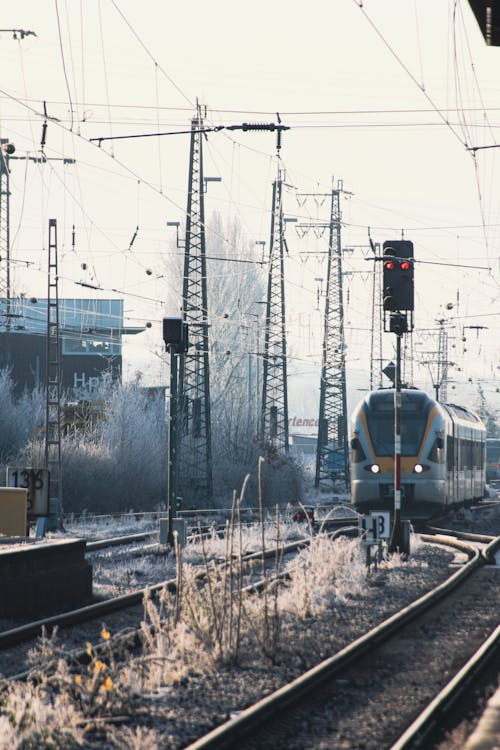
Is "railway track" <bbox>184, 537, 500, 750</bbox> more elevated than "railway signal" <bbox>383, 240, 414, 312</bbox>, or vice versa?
"railway signal" <bbox>383, 240, 414, 312</bbox>

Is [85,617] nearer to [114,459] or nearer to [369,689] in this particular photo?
[369,689]

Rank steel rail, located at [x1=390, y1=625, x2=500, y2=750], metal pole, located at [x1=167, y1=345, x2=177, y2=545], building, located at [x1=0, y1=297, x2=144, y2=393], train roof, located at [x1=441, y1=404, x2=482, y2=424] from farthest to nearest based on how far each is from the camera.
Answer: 1. building, located at [x1=0, y1=297, x2=144, y2=393]
2. train roof, located at [x1=441, y1=404, x2=482, y2=424]
3. metal pole, located at [x1=167, y1=345, x2=177, y2=545]
4. steel rail, located at [x1=390, y1=625, x2=500, y2=750]

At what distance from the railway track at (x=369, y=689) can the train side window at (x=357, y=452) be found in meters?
12.5

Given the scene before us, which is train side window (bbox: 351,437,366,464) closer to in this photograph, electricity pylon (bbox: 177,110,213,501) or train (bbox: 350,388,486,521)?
train (bbox: 350,388,486,521)

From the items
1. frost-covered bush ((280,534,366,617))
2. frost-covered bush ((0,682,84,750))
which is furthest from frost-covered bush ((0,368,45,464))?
frost-covered bush ((0,682,84,750))

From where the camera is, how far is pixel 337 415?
168 ft

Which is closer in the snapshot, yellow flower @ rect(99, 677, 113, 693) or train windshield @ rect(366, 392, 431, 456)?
yellow flower @ rect(99, 677, 113, 693)

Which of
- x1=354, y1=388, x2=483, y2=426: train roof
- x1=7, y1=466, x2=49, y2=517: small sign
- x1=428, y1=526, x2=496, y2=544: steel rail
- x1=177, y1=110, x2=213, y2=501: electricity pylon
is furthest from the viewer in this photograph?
x1=177, y1=110, x2=213, y2=501: electricity pylon

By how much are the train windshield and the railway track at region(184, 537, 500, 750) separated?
12.3m

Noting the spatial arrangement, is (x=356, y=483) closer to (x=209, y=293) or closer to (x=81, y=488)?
(x=81, y=488)

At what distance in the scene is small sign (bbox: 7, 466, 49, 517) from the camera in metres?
22.1

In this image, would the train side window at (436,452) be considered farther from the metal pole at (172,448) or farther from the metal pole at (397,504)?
the metal pole at (172,448)

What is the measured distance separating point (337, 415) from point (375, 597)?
116 ft

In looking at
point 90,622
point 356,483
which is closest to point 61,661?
point 90,622
